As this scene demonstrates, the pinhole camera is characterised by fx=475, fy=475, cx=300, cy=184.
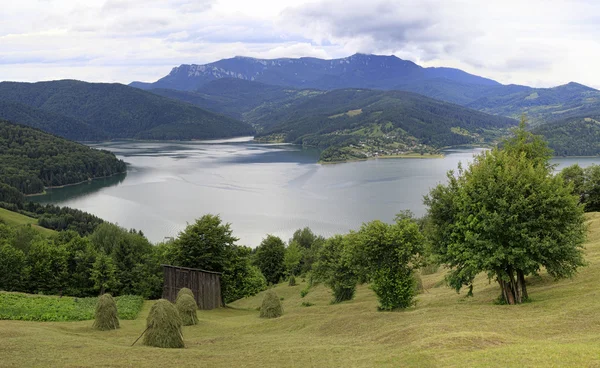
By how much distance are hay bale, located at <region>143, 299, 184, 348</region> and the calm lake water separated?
163ft

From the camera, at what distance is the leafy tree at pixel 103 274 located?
40375 millimetres

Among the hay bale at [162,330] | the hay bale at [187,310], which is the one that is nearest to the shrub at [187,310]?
the hay bale at [187,310]

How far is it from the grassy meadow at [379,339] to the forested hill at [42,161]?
133526 mm

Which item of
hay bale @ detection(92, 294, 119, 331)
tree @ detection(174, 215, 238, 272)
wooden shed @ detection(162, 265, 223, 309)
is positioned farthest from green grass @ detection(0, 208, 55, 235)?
hay bale @ detection(92, 294, 119, 331)

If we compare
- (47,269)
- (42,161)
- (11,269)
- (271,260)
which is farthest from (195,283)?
(42,161)

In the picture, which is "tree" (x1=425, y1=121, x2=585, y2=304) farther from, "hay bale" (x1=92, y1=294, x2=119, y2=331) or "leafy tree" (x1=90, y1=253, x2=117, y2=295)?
"leafy tree" (x1=90, y1=253, x2=117, y2=295)

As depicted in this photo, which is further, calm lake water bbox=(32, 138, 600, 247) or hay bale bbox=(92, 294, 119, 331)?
calm lake water bbox=(32, 138, 600, 247)

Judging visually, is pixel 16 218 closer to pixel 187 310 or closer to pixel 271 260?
pixel 271 260

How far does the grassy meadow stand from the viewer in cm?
1390

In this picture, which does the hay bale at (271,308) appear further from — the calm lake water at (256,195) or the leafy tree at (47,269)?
the calm lake water at (256,195)

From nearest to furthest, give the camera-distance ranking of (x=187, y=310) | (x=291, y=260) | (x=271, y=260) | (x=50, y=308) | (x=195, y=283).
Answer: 1. (x=187, y=310)
2. (x=50, y=308)
3. (x=195, y=283)
4. (x=291, y=260)
5. (x=271, y=260)

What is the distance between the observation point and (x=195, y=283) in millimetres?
33875

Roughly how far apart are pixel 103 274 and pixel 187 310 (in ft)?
60.9

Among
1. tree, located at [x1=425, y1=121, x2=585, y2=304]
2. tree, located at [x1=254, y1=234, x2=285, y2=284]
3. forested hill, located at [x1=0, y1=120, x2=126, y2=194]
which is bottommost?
tree, located at [x1=254, y1=234, x2=285, y2=284]
